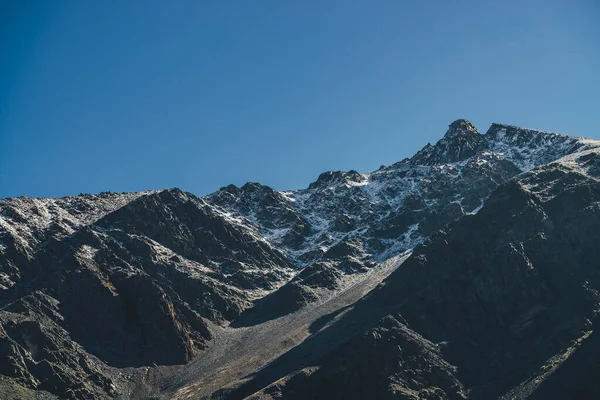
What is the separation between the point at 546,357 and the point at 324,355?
187ft

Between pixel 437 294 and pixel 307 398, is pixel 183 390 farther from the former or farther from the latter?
pixel 437 294

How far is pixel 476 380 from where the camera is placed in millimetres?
162750

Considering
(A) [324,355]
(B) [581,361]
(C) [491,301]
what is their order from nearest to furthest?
(B) [581,361] → (A) [324,355] → (C) [491,301]

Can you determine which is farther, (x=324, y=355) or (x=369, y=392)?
(x=324, y=355)

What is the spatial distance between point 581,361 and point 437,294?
54.2 m

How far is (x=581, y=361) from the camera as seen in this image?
149 metres

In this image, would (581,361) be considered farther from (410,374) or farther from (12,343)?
(12,343)

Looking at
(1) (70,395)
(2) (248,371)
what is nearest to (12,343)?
(1) (70,395)

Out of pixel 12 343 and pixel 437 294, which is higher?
pixel 12 343

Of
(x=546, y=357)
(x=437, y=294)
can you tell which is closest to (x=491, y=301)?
(x=437, y=294)

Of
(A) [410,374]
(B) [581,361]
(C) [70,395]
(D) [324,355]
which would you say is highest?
(C) [70,395]

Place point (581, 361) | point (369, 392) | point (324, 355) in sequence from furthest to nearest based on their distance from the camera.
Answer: point (324, 355) < point (369, 392) < point (581, 361)

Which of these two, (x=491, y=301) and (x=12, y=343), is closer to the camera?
(x=12, y=343)

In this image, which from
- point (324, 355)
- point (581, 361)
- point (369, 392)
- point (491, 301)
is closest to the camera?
point (581, 361)
